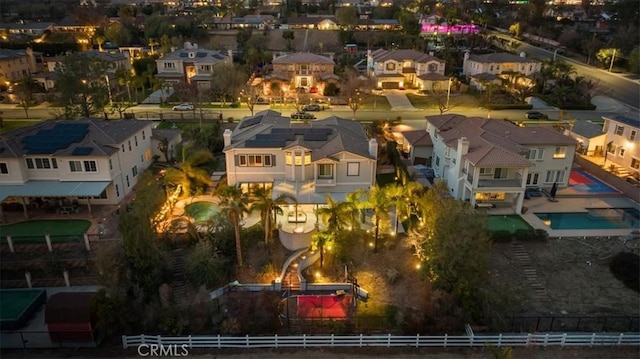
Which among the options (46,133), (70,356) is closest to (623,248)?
(70,356)

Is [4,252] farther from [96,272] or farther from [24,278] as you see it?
[96,272]

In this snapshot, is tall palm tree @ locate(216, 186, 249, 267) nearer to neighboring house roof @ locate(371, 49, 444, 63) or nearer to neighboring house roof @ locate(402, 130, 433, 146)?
neighboring house roof @ locate(402, 130, 433, 146)

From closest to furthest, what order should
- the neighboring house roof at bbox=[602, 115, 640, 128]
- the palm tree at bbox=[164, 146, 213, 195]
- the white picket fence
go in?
the white picket fence, the palm tree at bbox=[164, 146, 213, 195], the neighboring house roof at bbox=[602, 115, 640, 128]

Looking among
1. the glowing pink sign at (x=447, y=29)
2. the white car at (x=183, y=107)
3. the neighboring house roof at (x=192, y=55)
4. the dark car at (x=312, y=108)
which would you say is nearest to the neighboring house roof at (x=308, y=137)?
the dark car at (x=312, y=108)

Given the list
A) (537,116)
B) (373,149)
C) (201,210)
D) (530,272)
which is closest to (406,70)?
(537,116)

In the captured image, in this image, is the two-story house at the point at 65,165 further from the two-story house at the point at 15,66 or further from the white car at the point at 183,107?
the two-story house at the point at 15,66

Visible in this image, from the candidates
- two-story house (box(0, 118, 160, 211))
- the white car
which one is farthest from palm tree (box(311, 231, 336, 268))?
the white car

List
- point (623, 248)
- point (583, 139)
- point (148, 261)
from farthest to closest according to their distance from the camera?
point (583, 139)
point (623, 248)
point (148, 261)
